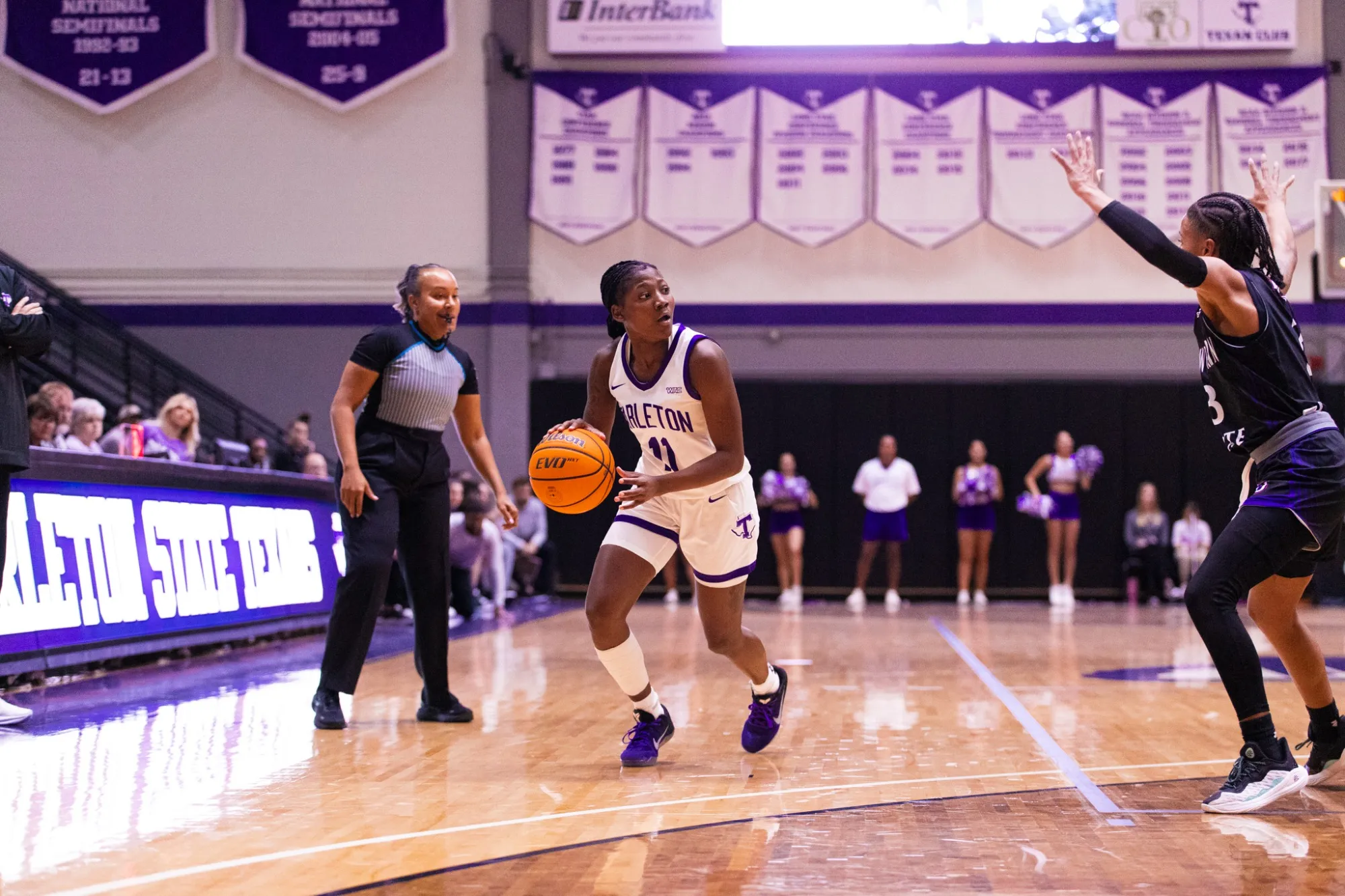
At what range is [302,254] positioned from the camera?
1625 cm

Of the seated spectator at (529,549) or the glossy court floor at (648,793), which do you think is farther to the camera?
the seated spectator at (529,549)

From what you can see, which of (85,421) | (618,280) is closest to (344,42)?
(85,421)

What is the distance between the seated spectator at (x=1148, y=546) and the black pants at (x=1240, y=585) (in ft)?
39.3

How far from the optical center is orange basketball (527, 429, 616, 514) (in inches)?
160

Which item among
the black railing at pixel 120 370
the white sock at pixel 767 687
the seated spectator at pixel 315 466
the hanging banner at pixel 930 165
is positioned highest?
the hanging banner at pixel 930 165

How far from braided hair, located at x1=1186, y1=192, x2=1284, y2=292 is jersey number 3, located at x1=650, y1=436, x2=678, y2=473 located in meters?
1.64

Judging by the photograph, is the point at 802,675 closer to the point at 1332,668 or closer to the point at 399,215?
the point at 1332,668

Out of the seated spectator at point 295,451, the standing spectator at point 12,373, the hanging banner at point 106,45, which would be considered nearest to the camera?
the standing spectator at point 12,373

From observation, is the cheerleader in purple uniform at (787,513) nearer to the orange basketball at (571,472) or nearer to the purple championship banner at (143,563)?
the purple championship banner at (143,563)

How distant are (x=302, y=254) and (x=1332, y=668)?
12.6 metres

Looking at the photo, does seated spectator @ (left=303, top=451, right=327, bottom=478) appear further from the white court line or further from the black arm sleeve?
the black arm sleeve

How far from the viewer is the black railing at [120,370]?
Result: 15.2 m

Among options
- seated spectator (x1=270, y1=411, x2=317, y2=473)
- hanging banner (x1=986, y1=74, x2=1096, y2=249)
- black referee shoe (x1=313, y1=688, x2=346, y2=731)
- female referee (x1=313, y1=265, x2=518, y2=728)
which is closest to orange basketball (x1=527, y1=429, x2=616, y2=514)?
female referee (x1=313, y1=265, x2=518, y2=728)

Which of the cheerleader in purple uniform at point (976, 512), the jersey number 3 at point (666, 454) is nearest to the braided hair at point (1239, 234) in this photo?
the jersey number 3 at point (666, 454)
